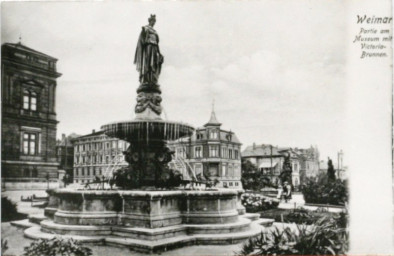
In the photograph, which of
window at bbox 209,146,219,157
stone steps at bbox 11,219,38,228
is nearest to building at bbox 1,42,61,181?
stone steps at bbox 11,219,38,228

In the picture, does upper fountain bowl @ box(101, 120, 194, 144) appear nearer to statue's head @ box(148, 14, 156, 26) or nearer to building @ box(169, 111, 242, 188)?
statue's head @ box(148, 14, 156, 26)

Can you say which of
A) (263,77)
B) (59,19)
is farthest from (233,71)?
(59,19)

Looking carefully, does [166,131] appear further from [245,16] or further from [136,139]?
[245,16]

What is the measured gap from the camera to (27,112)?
529 inches

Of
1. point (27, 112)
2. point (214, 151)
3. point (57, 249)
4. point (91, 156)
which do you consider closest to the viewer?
point (57, 249)

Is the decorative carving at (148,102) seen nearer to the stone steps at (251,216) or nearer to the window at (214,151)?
the stone steps at (251,216)

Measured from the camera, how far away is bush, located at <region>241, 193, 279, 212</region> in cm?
1394

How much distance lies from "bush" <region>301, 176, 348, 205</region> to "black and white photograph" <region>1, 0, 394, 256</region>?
286mm

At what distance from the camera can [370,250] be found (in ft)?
28.2

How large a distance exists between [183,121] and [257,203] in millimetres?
5683

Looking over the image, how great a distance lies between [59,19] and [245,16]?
4753 millimetres

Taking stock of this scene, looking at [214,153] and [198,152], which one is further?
[198,152]

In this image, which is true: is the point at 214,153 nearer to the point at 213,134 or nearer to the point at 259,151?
the point at 213,134

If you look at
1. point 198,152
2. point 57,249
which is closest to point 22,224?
point 57,249
